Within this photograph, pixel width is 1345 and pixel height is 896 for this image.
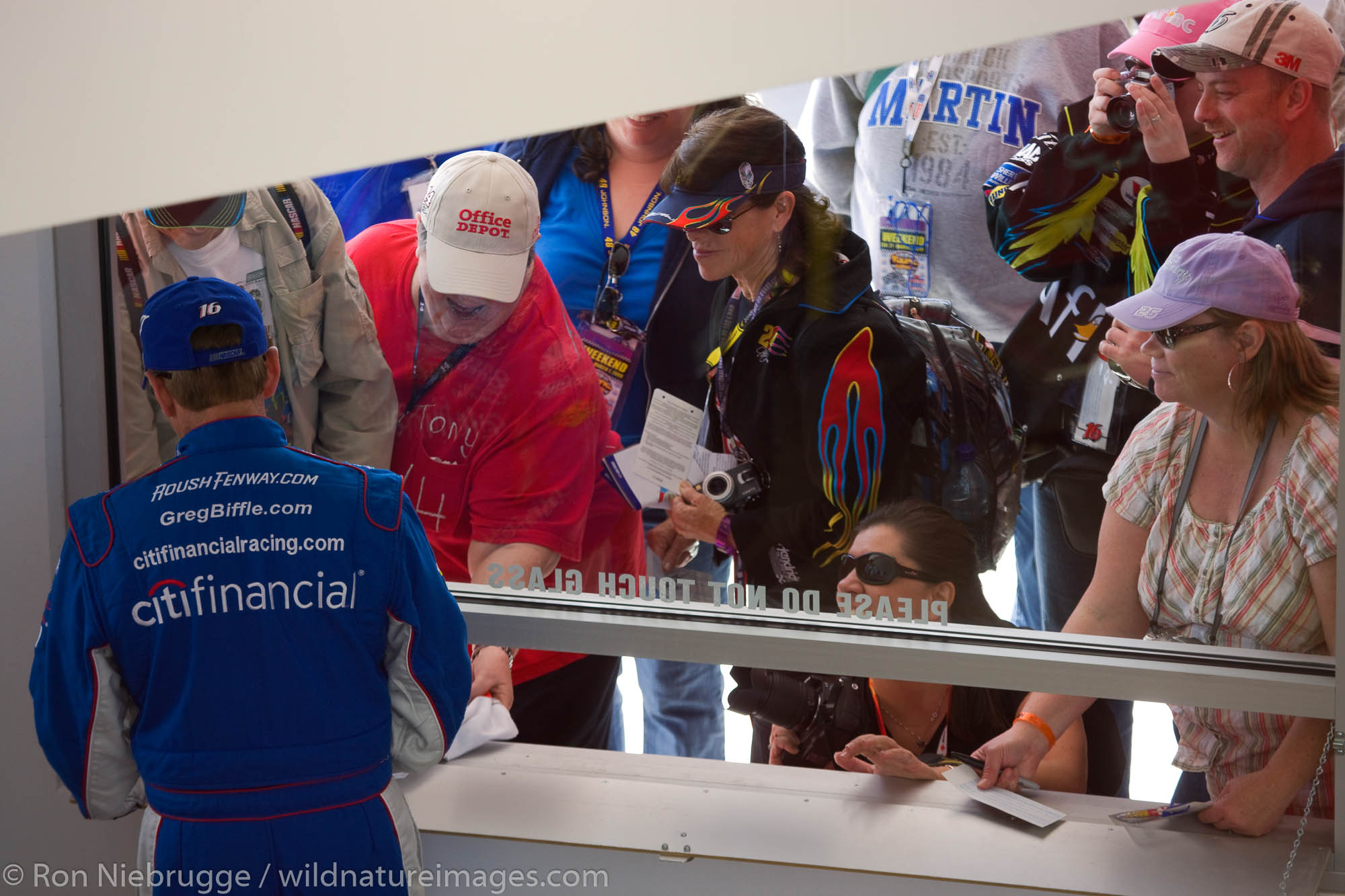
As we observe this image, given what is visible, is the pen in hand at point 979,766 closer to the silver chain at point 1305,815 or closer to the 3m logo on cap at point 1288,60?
the silver chain at point 1305,815

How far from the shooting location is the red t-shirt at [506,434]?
272cm

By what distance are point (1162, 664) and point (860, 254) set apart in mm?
969

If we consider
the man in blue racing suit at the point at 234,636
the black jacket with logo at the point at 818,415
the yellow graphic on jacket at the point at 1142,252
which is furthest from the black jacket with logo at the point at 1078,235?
the man in blue racing suit at the point at 234,636

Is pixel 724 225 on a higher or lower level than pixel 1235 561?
higher

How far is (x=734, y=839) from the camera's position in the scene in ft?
8.16

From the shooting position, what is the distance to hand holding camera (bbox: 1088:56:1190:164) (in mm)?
2236

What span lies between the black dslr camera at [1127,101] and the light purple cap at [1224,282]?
0.25 meters

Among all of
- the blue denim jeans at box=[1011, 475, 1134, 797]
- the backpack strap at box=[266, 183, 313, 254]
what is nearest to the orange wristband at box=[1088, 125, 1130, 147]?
the blue denim jeans at box=[1011, 475, 1134, 797]

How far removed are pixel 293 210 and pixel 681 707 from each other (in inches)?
58.2

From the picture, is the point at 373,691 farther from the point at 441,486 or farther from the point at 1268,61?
the point at 1268,61

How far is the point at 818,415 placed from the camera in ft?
8.23

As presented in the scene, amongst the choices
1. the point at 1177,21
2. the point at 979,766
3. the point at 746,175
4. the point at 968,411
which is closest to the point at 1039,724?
the point at 979,766

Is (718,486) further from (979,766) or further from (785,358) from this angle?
(979,766)

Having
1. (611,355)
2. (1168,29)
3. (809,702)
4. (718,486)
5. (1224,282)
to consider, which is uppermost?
(1168,29)
